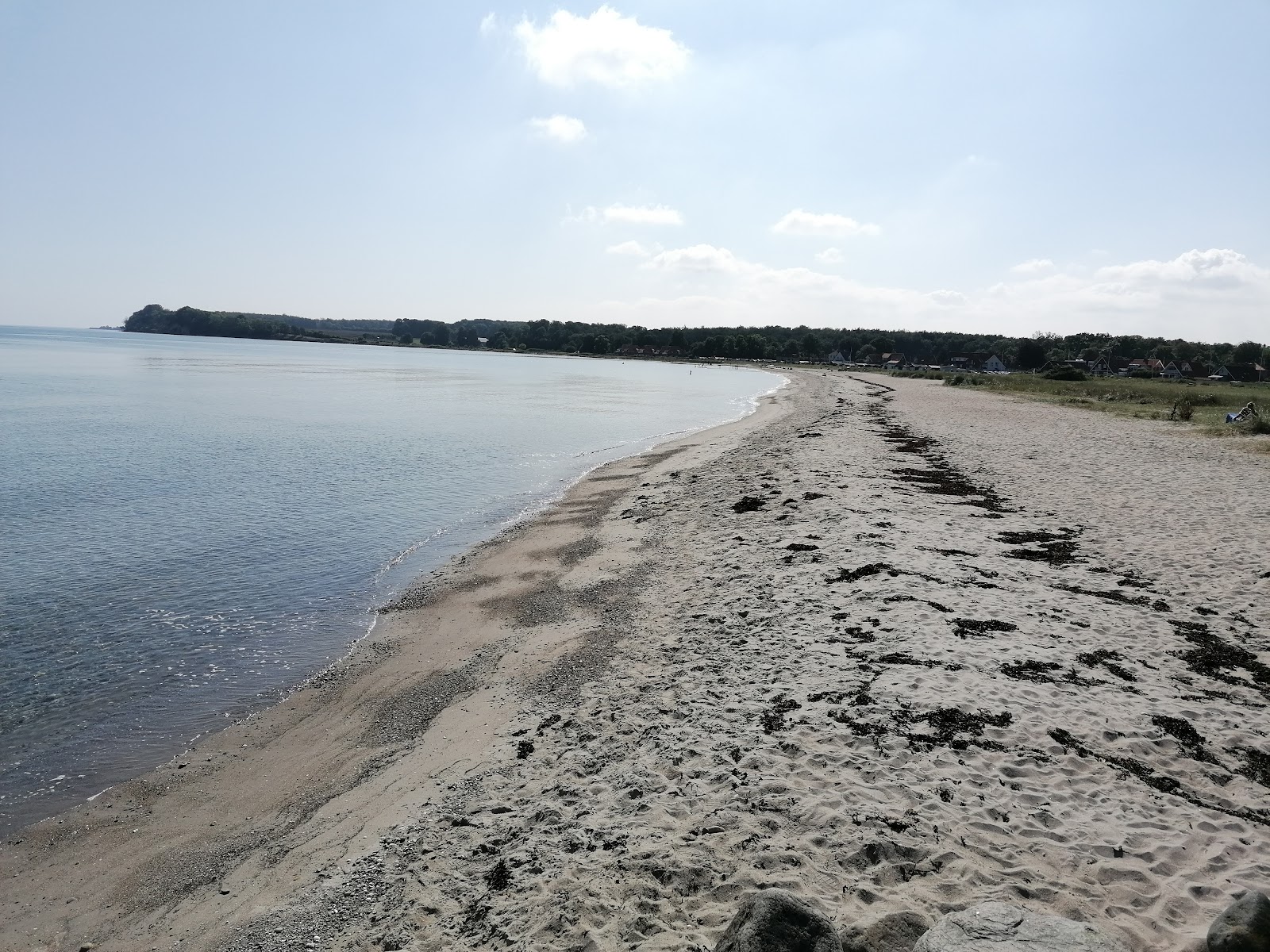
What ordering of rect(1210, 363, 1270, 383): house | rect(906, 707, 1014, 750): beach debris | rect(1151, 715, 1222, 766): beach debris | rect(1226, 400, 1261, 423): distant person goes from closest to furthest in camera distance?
rect(1151, 715, 1222, 766): beach debris, rect(906, 707, 1014, 750): beach debris, rect(1226, 400, 1261, 423): distant person, rect(1210, 363, 1270, 383): house

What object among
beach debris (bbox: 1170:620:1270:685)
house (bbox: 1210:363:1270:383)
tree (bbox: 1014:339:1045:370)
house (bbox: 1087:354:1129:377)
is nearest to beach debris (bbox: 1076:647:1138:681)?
beach debris (bbox: 1170:620:1270:685)

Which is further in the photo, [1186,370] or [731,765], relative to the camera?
[1186,370]

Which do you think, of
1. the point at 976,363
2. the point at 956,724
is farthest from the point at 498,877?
the point at 976,363

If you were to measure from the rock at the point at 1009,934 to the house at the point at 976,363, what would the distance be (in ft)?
538

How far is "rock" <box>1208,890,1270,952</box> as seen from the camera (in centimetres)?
397

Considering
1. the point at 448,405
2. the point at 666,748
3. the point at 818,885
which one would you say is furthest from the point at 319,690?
the point at 448,405

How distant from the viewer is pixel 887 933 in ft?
15.3

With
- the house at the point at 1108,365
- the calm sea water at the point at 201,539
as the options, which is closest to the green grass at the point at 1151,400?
the calm sea water at the point at 201,539

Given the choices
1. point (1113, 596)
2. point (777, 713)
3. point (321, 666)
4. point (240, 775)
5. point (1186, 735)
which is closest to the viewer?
point (1186, 735)

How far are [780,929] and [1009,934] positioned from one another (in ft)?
4.21

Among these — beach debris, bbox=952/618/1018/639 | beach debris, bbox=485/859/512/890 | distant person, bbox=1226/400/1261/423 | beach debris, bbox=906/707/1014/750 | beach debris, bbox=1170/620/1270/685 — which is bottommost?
beach debris, bbox=485/859/512/890

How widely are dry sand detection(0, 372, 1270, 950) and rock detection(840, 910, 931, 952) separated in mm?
140

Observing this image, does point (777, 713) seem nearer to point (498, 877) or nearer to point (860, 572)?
point (498, 877)

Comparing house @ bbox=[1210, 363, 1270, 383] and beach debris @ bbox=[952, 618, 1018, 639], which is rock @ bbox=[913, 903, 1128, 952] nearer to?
beach debris @ bbox=[952, 618, 1018, 639]
